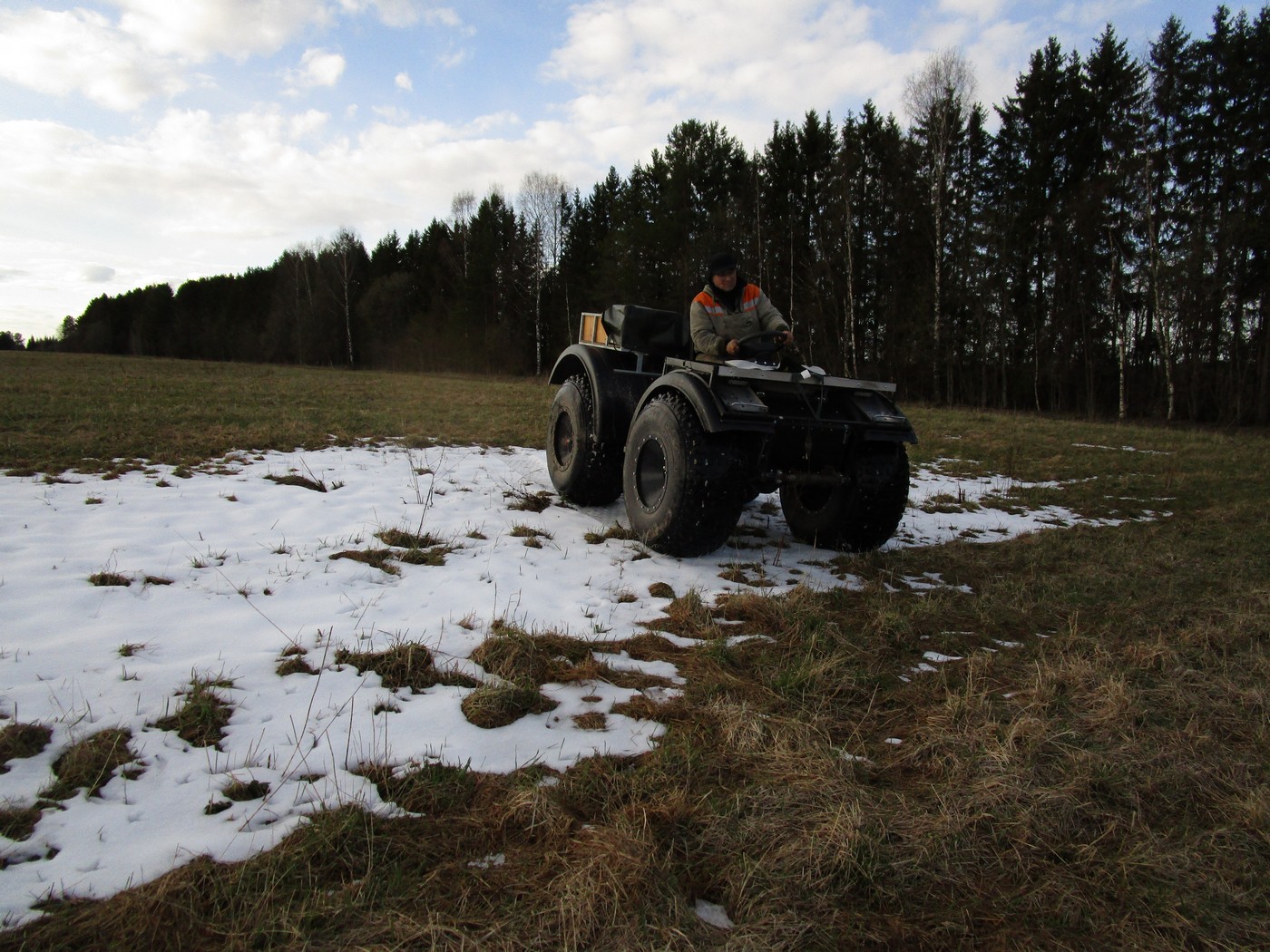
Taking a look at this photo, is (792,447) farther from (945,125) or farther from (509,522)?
(945,125)

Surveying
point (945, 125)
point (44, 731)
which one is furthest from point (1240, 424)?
point (44, 731)

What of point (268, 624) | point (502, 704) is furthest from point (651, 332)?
point (502, 704)

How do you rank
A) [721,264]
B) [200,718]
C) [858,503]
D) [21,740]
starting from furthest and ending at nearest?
1. [721,264]
2. [858,503]
3. [200,718]
4. [21,740]

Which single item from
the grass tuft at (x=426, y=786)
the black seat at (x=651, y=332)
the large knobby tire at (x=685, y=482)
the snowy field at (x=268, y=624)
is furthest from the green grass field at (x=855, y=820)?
the black seat at (x=651, y=332)

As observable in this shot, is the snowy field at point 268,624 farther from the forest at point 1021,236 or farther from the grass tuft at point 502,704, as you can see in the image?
the forest at point 1021,236

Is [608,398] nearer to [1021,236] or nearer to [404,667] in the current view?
[404,667]

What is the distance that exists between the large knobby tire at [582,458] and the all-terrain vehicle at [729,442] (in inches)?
0.6

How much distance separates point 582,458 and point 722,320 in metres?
1.62

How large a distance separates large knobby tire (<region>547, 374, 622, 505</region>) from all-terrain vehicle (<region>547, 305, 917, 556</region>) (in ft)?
0.05

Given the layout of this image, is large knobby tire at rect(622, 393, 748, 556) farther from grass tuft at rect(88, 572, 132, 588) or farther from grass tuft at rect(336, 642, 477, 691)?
grass tuft at rect(88, 572, 132, 588)

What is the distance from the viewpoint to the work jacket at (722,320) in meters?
4.82

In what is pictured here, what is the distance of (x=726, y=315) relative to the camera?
16.3 ft

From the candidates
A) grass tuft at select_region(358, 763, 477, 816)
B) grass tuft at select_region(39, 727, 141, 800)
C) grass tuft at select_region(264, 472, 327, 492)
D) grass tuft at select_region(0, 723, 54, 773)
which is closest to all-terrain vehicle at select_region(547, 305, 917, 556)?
grass tuft at select_region(264, 472, 327, 492)

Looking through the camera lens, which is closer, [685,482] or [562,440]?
[685,482]
